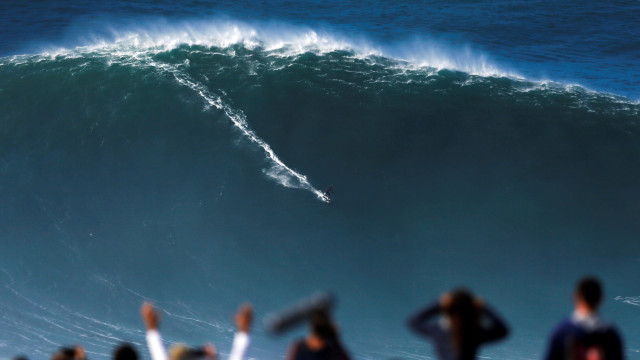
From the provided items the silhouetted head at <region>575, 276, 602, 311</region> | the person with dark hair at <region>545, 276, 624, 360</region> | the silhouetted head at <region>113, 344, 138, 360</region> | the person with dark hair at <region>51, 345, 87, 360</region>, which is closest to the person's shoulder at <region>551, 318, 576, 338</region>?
the person with dark hair at <region>545, 276, 624, 360</region>

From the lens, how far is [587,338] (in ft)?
15.9

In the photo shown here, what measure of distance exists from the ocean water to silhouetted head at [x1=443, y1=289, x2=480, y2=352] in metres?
9.77

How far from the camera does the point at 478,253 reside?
16922mm

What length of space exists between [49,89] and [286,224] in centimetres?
754

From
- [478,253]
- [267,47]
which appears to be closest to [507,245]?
[478,253]

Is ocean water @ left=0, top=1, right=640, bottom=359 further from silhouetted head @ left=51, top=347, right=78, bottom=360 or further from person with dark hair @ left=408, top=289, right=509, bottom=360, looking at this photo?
person with dark hair @ left=408, top=289, right=509, bottom=360

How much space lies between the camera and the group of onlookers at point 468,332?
4.82 meters

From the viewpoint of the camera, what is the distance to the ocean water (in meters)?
15.8

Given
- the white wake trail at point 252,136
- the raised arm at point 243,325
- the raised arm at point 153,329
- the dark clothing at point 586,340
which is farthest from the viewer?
the white wake trail at point 252,136

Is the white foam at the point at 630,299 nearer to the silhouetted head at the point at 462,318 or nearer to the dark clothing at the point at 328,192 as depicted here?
the dark clothing at the point at 328,192

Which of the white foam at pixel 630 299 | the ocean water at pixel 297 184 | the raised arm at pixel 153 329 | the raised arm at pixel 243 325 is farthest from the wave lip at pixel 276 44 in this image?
the raised arm at pixel 243 325

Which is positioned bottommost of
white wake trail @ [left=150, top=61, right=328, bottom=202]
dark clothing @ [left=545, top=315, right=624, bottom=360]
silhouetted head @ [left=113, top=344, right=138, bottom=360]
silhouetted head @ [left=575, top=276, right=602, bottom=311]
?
silhouetted head @ [left=113, top=344, right=138, bottom=360]

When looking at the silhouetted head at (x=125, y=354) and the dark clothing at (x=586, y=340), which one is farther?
the silhouetted head at (x=125, y=354)

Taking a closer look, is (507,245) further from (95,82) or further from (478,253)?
(95,82)
